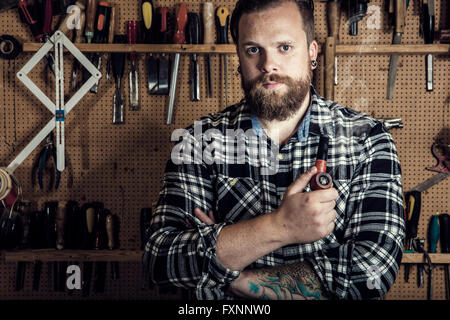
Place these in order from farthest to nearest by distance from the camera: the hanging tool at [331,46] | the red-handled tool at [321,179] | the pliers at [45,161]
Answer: the pliers at [45,161] < the hanging tool at [331,46] < the red-handled tool at [321,179]

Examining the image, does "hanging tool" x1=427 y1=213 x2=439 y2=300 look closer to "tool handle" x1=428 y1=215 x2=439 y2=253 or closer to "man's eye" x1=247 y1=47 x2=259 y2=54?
"tool handle" x1=428 y1=215 x2=439 y2=253

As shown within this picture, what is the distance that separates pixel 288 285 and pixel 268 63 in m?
0.60

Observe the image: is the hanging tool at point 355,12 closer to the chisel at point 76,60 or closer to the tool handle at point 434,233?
the tool handle at point 434,233

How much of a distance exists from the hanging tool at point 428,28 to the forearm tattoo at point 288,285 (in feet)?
4.32

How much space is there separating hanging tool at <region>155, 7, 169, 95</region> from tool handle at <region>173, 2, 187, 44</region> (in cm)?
6

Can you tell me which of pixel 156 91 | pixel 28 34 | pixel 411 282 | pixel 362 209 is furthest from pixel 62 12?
pixel 411 282

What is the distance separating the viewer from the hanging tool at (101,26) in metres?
1.80

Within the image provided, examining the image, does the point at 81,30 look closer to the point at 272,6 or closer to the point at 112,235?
the point at 112,235

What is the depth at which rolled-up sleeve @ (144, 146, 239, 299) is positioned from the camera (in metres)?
0.90

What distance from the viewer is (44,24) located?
1.80 m

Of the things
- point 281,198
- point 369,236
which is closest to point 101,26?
point 281,198

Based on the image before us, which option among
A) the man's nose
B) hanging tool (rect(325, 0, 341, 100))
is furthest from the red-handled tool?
hanging tool (rect(325, 0, 341, 100))

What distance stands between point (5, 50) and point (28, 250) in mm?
977

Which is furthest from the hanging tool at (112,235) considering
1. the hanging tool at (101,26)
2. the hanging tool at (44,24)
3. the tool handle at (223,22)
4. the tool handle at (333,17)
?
the tool handle at (333,17)
